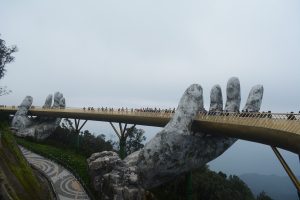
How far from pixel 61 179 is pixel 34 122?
30.2 meters

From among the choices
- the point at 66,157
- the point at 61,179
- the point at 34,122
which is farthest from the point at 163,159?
the point at 34,122

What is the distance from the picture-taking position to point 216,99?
3831cm

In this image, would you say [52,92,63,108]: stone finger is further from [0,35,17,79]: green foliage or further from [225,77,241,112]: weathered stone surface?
[225,77,241,112]: weathered stone surface

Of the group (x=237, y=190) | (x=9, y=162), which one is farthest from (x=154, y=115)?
(x=237, y=190)

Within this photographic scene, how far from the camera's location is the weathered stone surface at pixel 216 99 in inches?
1499

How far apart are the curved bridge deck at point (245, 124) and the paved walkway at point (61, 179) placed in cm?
1043

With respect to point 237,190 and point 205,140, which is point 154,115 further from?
point 237,190

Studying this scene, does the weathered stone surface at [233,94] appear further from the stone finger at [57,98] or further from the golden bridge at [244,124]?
the stone finger at [57,98]

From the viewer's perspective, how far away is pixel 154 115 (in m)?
39.5

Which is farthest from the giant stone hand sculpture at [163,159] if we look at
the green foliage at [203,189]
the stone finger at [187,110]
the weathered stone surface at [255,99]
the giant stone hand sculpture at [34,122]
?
the giant stone hand sculpture at [34,122]

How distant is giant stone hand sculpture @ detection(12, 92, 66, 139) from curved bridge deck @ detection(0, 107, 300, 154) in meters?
18.7

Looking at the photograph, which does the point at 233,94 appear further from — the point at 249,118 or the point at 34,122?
the point at 34,122

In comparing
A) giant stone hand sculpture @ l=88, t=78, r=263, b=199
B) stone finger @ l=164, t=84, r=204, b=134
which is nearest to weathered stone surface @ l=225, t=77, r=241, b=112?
giant stone hand sculpture @ l=88, t=78, r=263, b=199

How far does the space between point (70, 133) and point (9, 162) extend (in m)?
44.6
